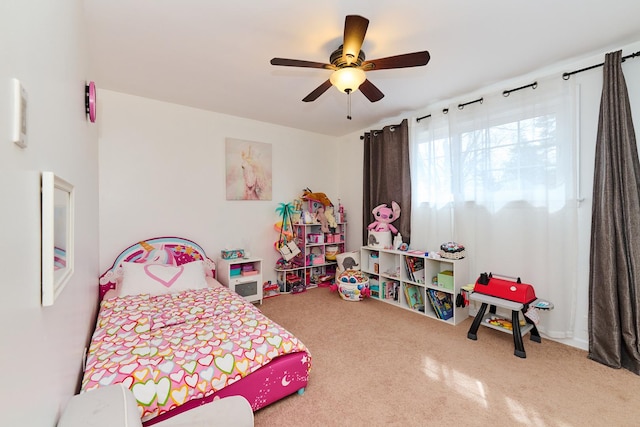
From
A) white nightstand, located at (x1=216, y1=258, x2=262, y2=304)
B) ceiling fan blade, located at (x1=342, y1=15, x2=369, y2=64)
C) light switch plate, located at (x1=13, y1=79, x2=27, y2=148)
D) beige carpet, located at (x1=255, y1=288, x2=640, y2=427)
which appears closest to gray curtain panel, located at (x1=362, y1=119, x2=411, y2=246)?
beige carpet, located at (x1=255, y1=288, x2=640, y2=427)

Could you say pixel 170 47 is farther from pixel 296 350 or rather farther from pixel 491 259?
pixel 491 259

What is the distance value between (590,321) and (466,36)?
96.4 inches

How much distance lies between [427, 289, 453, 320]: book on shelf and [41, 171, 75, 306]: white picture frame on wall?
3.14 meters

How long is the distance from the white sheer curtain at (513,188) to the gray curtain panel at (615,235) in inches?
7.7

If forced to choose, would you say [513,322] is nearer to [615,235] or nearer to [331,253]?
[615,235]

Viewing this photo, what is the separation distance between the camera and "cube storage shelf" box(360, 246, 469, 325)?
3.04 metres

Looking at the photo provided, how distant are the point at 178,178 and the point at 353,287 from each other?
257 centimetres

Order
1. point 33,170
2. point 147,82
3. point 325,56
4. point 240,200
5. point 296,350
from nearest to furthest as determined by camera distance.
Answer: point 33,170 < point 296,350 < point 325,56 < point 147,82 < point 240,200

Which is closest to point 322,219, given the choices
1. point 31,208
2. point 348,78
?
point 348,78

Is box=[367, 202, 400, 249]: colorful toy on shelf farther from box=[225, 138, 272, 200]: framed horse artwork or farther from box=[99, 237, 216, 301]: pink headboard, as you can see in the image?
box=[99, 237, 216, 301]: pink headboard

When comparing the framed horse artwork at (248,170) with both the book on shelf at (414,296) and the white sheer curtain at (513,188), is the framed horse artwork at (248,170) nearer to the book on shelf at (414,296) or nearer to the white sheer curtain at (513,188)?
the white sheer curtain at (513,188)

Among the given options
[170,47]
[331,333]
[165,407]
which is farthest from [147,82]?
[331,333]

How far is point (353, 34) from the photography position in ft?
5.33

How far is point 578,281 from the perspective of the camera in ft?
7.99
